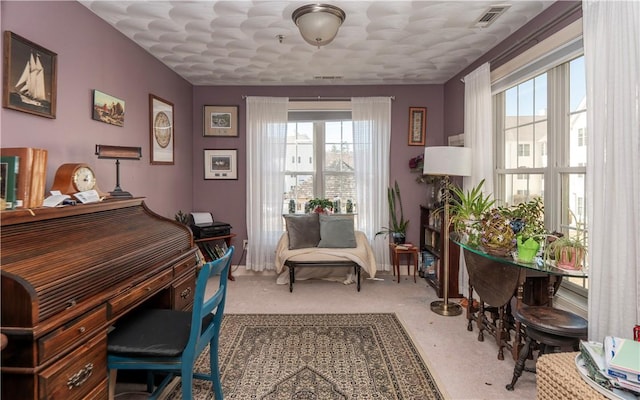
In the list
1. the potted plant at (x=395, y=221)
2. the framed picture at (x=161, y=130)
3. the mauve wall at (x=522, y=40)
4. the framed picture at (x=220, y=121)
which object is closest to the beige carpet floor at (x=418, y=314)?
the potted plant at (x=395, y=221)

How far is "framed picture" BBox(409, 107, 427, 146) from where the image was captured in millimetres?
4672

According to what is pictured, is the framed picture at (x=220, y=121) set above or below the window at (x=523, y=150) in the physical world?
above

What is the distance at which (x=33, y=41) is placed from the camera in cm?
204

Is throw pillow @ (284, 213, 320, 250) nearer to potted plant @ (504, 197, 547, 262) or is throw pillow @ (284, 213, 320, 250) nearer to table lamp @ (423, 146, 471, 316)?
table lamp @ (423, 146, 471, 316)

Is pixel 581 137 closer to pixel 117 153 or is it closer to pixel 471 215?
pixel 471 215

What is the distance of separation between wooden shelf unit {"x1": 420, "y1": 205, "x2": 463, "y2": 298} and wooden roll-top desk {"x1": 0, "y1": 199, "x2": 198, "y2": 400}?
2678 millimetres

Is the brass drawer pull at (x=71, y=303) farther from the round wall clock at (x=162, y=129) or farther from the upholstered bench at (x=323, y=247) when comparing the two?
the upholstered bench at (x=323, y=247)

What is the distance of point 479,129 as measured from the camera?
130 inches

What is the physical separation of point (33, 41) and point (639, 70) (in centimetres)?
321

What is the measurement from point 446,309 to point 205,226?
283 cm

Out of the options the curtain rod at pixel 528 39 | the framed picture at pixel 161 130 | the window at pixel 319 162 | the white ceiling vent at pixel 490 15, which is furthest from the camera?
the window at pixel 319 162

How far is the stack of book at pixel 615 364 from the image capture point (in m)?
1.27

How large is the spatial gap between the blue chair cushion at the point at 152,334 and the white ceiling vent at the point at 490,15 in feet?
9.38

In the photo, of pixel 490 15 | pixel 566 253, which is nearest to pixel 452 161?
pixel 490 15
